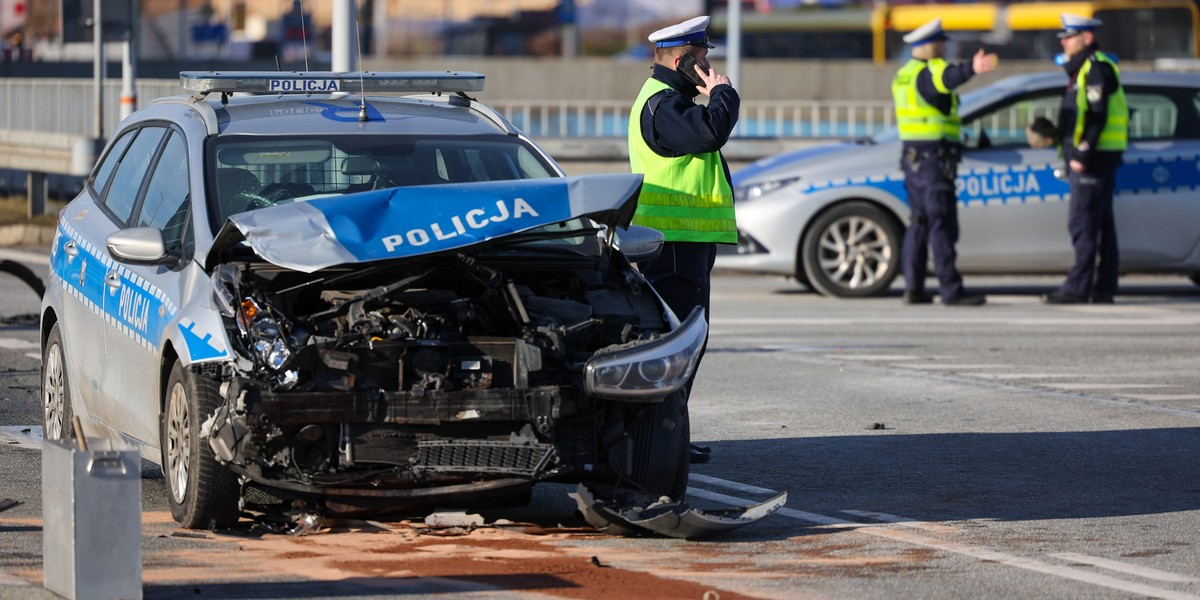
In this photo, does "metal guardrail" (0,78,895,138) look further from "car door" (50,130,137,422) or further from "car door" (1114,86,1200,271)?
"car door" (50,130,137,422)

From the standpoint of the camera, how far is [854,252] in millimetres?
15312

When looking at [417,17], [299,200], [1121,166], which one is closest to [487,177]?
[299,200]

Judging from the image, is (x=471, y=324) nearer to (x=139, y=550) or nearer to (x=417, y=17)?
(x=139, y=550)

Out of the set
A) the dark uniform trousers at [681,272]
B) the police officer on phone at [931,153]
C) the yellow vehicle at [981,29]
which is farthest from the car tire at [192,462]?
the yellow vehicle at [981,29]

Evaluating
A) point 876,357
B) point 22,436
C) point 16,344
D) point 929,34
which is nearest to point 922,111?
point 929,34

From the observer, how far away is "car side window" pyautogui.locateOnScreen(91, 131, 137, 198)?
305 inches

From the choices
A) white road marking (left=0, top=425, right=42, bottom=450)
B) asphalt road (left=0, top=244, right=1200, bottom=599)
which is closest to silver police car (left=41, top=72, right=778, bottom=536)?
asphalt road (left=0, top=244, right=1200, bottom=599)

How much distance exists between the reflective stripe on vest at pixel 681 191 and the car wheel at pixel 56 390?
7.90 feet

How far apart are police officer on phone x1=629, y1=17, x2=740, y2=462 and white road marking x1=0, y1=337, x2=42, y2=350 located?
17.0 feet

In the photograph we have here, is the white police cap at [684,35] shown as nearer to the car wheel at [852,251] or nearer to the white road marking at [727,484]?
the white road marking at [727,484]

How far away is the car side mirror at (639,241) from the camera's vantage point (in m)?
7.10

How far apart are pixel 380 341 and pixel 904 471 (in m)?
2.67

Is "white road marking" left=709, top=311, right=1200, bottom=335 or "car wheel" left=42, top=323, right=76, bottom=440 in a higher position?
"car wheel" left=42, top=323, right=76, bottom=440

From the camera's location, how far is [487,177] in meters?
7.27
